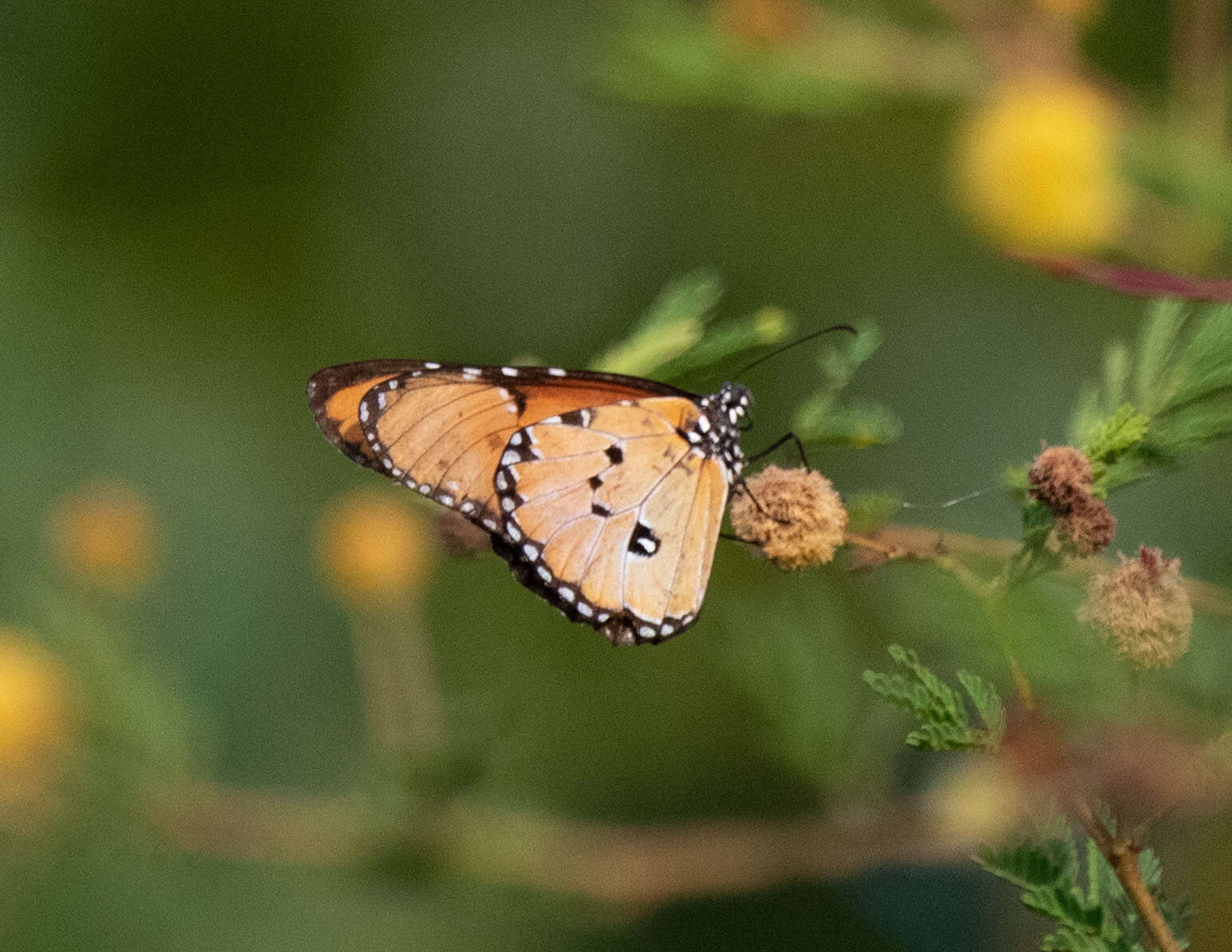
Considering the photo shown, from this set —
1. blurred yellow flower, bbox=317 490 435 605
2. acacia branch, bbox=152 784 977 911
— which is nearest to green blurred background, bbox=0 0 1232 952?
acacia branch, bbox=152 784 977 911

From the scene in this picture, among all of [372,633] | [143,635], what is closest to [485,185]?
[143,635]

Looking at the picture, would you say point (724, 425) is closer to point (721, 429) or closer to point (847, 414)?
point (721, 429)

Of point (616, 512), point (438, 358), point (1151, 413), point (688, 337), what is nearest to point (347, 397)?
point (616, 512)

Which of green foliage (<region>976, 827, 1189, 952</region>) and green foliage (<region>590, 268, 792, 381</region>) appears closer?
green foliage (<region>976, 827, 1189, 952</region>)

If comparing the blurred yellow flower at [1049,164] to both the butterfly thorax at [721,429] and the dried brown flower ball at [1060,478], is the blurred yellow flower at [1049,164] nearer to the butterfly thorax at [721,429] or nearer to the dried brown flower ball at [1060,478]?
the butterfly thorax at [721,429]

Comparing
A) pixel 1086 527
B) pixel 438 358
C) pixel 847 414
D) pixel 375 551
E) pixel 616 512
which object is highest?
pixel 438 358

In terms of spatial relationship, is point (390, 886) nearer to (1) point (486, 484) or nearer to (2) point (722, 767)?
(1) point (486, 484)

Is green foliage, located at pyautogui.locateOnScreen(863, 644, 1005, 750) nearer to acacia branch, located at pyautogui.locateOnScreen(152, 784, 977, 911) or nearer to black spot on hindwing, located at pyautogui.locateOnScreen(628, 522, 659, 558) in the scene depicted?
black spot on hindwing, located at pyautogui.locateOnScreen(628, 522, 659, 558)
